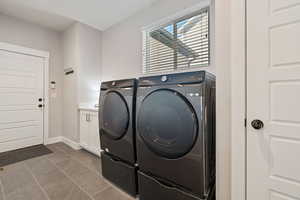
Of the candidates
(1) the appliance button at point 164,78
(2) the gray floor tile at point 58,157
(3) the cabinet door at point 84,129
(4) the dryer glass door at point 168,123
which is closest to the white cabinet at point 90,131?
(3) the cabinet door at point 84,129

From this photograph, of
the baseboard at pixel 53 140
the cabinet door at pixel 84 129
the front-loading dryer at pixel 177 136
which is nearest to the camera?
the front-loading dryer at pixel 177 136

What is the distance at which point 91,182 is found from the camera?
1742mm

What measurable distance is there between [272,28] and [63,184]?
2.52 metres

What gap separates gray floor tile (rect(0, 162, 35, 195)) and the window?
2324 millimetres

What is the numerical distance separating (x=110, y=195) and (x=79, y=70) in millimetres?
2422

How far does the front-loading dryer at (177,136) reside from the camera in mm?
969

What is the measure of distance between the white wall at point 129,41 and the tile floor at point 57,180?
69.3 inches

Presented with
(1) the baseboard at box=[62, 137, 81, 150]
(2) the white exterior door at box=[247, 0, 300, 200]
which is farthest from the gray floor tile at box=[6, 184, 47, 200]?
(2) the white exterior door at box=[247, 0, 300, 200]

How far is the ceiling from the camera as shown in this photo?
7.50 ft

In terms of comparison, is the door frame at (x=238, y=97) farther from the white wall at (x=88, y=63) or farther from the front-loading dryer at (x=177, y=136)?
the white wall at (x=88, y=63)

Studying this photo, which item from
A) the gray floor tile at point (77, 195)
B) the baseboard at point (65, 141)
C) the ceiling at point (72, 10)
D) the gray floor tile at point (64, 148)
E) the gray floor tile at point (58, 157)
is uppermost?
the ceiling at point (72, 10)

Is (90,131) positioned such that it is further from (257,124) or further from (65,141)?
(257,124)

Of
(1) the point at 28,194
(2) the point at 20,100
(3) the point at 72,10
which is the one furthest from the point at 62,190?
(3) the point at 72,10

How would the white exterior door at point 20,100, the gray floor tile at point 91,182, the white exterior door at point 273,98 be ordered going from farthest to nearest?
the white exterior door at point 20,100 < the gray floor tile at point 91,182 < the white exterior door at point 273,98
